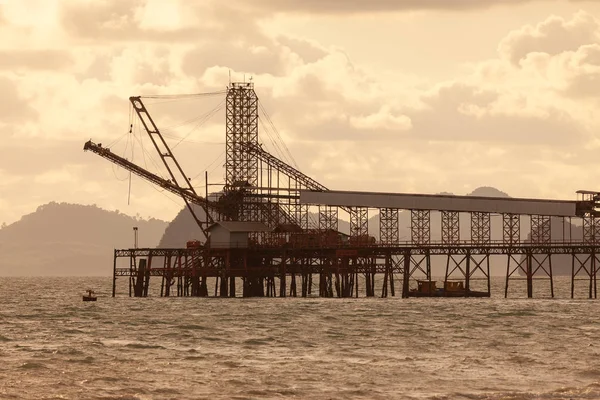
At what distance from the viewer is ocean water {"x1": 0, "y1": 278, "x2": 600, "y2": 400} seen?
5344cm

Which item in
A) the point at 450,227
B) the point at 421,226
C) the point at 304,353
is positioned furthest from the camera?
the point at 421,226

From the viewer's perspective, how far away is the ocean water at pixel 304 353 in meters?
53.4

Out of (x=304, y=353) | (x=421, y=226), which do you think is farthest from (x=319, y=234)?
(x=304, y=353)

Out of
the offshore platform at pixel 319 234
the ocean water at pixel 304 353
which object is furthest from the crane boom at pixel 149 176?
the ocean water at pixel 304 353

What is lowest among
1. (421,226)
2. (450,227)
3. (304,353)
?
(304,353)

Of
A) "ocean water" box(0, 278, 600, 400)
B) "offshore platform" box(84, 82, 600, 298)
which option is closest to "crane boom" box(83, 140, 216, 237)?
"offshore platform" box(84, 82, 600, 298)

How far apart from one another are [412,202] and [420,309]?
28466 mm

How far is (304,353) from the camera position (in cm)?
6788

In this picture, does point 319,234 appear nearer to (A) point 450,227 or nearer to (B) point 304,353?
(A) point 450,227

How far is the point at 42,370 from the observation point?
59719 millimetres

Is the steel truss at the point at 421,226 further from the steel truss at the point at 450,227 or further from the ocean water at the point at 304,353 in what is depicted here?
the ocean water at the point at 304,353

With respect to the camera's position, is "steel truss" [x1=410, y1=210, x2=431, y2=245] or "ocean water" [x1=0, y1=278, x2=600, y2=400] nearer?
"ocean water" [x1=0, y1=278, x2=600, y2=400]

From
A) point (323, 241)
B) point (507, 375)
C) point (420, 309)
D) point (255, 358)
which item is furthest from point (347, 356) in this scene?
point (323, 241)

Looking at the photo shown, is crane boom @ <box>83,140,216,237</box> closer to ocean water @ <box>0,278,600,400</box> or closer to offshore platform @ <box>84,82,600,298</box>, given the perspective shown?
offshore platform @ <box>84,82,600,298</box>
